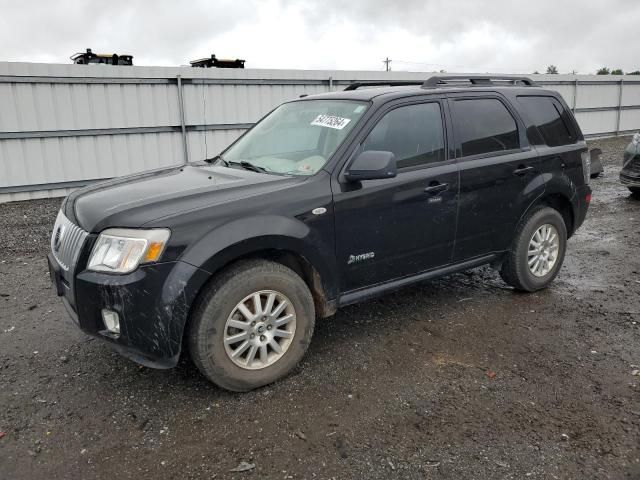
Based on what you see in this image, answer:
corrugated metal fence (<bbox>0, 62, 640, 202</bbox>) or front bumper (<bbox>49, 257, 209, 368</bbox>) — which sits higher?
corrugated metal fence (<bbox>0, 62, 640, 202</bbox>)

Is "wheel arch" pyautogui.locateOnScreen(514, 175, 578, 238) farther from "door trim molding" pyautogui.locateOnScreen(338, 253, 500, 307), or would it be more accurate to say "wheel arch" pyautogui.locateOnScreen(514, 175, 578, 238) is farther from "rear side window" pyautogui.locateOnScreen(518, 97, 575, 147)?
"door trim molding" pyautogui.locateOnScreen(338, 253, 500, 307)

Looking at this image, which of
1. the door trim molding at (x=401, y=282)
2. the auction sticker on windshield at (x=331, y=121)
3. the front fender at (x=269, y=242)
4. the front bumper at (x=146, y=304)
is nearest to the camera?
the front bumper at (x=146, y=304)

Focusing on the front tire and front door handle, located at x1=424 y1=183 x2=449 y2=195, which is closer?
the front tire

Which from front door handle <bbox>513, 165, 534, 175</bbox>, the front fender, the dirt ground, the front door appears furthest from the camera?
front door handle <bbox>513, 165, 534, 175</bbox>

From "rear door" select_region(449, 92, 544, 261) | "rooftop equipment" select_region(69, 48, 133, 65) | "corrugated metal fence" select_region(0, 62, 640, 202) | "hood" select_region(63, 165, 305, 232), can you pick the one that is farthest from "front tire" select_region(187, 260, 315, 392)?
"rooftop equipment" select_region(69, 48, 133, 65)

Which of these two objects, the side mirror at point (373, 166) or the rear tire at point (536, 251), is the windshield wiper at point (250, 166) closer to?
the side mirror at point (373, 166)

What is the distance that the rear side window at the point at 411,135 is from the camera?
3.81 metres

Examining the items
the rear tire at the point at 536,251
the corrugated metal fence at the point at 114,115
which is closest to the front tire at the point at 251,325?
the rear tire at the point at 536,251

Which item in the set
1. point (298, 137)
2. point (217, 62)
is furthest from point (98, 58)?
point (298, 137)

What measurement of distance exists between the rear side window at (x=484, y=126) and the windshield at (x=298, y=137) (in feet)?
3.02

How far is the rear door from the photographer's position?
4211mm

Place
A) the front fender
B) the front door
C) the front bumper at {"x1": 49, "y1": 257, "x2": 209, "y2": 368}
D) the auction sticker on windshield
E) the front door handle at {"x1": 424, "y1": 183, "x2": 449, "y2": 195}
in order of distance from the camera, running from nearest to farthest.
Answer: the front bumper at {"x1": 49, "y1": 257, "x2": 209, "y2": 368}
the front fender
the front door
the auction sticker on windshield
the front door handle at {"x1": 424, "y1": 183, "x2": 449, "y2": 195}

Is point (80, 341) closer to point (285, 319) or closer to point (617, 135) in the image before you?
point (285, 319)

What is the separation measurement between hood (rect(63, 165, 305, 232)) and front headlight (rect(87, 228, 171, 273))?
0.06 meters
